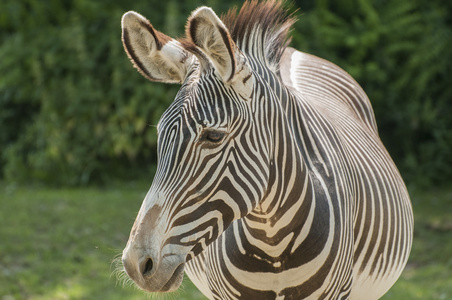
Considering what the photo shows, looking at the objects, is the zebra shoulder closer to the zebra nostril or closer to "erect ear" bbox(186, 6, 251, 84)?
"erect ear" bbox(186, 6, 251, 84)

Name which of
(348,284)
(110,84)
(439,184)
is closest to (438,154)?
(439,184)

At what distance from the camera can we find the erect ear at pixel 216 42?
2072 mm

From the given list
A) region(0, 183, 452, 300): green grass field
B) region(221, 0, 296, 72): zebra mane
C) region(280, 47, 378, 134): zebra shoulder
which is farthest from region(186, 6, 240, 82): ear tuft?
region(0, 183, 452, 300): green grass field

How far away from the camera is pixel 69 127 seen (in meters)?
10.4

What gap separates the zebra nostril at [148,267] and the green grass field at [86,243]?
4119mm

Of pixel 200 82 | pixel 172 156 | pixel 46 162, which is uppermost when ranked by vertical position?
pixel 200 82

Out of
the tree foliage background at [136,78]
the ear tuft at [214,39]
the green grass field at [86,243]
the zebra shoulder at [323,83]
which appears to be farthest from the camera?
the tree foliage background at [136,78]

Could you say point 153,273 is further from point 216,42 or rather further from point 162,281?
point 216,42

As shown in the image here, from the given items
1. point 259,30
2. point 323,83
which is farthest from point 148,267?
point 323,83

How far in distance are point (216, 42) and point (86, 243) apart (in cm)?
581

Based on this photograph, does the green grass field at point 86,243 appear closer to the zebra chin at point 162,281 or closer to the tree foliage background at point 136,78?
the tree foliage background at point 136,78

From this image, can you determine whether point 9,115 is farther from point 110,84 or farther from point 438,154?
point 438,154

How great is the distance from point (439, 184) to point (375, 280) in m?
7.08

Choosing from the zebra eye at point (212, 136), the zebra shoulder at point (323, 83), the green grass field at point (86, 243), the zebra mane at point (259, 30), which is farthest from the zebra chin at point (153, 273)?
the green grass field at point (86, 243)
